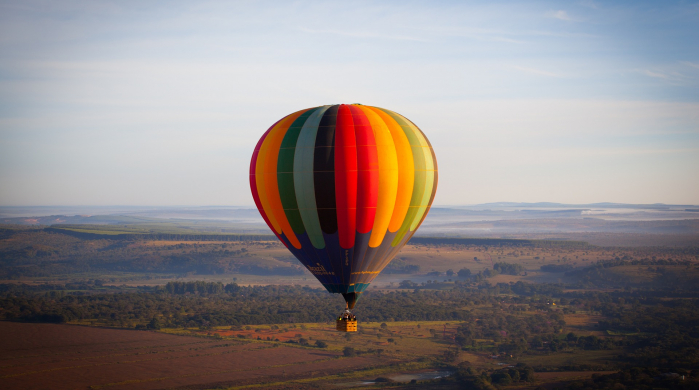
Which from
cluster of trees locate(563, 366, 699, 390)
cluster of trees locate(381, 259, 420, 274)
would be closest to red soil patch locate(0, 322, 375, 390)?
cluster of trees locate(563, 366, 699, 390)

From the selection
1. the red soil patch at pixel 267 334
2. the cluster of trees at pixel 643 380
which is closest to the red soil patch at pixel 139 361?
the red soil patch at pixel 267 334

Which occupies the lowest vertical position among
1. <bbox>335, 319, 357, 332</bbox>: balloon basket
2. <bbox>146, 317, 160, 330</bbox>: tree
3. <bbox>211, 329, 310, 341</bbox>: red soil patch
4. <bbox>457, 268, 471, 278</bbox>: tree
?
<bbox>211, 329, 310, 341</bbox>: red soil patch

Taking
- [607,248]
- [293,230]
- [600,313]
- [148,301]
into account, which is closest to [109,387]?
[293,230]

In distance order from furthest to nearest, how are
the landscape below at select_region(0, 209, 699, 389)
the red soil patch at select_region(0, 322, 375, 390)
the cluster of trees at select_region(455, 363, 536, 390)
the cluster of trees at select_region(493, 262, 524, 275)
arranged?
the cluster of trees at select_region(493, 262, 524, 275)
the landscape below at select_region(0, 209, 699, 389)
the red soil patch at select_region(0, 322, 375, 390)
the cluster of trees at select_region(455, 363, 536, 390)

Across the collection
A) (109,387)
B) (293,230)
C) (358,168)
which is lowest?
(109,387)

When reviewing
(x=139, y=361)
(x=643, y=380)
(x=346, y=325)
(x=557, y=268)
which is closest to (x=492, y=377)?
(x=643, y=380)

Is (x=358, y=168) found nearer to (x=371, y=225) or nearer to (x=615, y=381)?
(x=371, y=225)

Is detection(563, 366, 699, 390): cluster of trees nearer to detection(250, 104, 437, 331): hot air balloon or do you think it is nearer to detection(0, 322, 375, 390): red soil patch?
detection(0, 322, 375, 390): red soil patch
